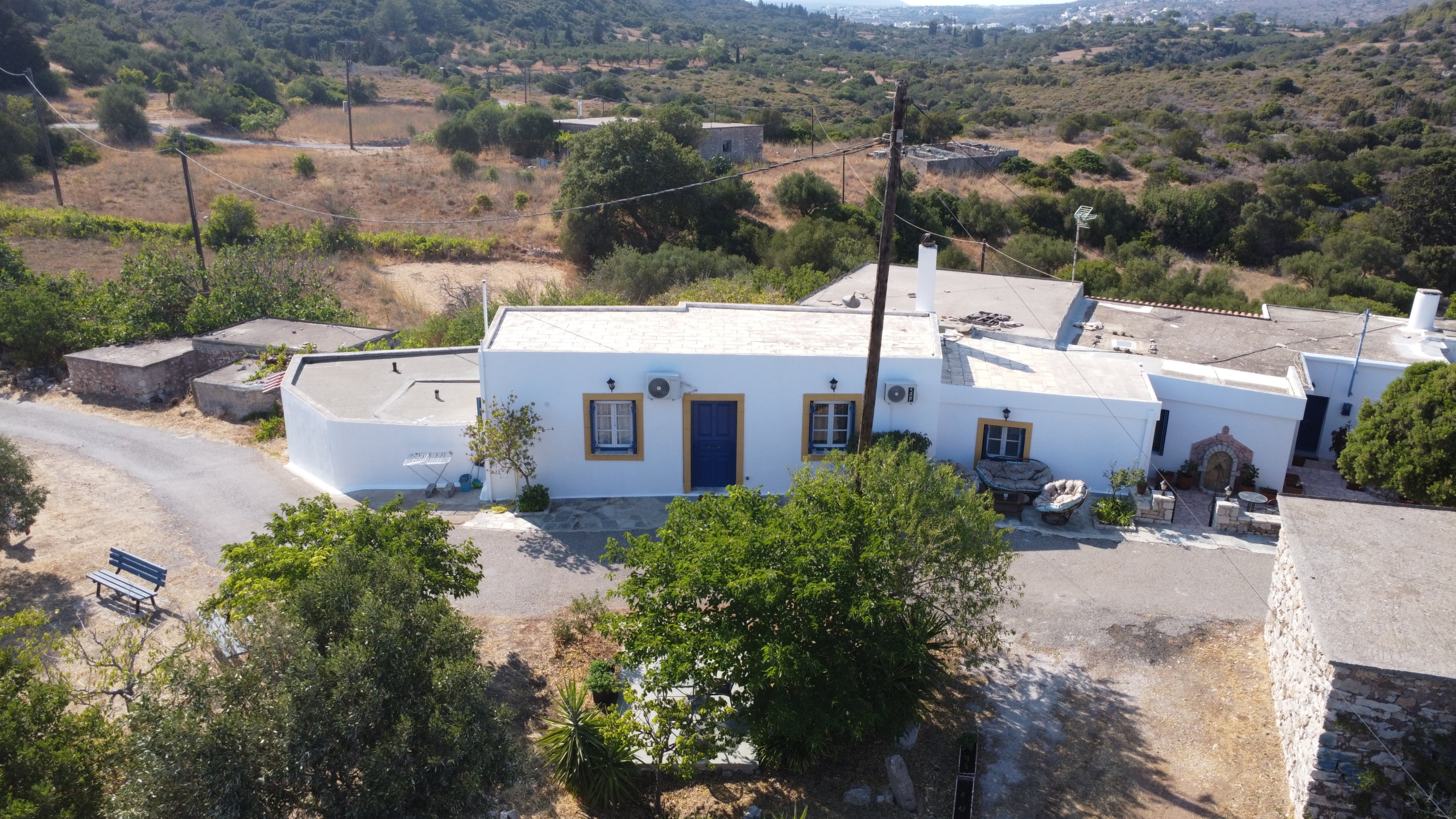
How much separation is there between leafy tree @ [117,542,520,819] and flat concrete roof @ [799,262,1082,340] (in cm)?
1201

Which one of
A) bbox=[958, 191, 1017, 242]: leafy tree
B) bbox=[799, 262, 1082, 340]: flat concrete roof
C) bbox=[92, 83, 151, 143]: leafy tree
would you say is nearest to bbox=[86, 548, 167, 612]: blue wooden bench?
bbox=[799, 262, 1082, 340]: flat concrete roof

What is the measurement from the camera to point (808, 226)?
35.2m

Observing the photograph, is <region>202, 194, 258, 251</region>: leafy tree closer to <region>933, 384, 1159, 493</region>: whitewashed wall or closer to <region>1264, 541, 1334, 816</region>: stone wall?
<region>933, 384, 1159, 493</region>: whitewashed wall

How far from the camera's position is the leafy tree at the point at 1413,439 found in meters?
13.3

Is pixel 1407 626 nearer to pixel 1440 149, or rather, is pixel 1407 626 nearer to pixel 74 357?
pixel 74 357

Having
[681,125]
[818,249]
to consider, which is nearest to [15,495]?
[818,249]

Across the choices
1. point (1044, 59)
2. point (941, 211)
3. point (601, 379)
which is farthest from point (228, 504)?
point (1044, 59)

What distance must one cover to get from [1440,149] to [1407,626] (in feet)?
162

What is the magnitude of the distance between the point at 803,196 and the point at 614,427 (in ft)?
93.6

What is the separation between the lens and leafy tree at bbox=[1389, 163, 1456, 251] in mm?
37844

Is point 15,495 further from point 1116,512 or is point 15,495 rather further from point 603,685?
point 1116,512

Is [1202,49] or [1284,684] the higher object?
[1202,49]

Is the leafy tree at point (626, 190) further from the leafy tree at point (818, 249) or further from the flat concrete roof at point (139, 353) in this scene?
the flat concrete roof at point (139, 353)

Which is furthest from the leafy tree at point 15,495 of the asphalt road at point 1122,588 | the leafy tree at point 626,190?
the leafy tree at point 626,190
